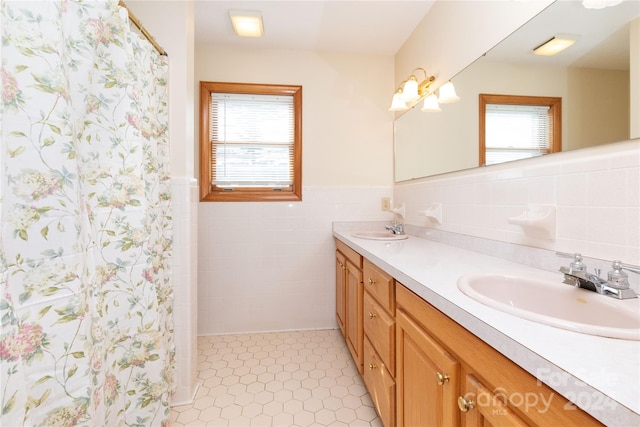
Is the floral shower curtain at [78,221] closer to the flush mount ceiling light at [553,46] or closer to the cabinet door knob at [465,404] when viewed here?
the cabinet door knob at [465,404]

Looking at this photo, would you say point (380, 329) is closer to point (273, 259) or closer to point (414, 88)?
point (273, 259)

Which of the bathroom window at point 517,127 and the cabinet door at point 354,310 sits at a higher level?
the bathroom window at point 517,127

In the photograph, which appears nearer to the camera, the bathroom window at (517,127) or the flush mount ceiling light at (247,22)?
the bathroom window at (517,127)

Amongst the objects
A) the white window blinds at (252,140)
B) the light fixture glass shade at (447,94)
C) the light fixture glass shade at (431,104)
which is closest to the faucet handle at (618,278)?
the light fixture glass shade at (447,94)

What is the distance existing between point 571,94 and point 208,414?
2.12m

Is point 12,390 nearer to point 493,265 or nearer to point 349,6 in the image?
point 493,265

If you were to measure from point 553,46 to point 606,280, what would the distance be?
0.86 metres

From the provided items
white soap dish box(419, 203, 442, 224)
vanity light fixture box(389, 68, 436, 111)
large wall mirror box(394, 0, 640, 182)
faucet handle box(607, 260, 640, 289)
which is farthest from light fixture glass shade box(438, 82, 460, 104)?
faucet handle box(607, 260, 640, 289)

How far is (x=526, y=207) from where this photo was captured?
1151 millimetres

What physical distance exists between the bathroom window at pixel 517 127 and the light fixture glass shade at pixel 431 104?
1.37 feet

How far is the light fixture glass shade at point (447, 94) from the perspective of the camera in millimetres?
1654

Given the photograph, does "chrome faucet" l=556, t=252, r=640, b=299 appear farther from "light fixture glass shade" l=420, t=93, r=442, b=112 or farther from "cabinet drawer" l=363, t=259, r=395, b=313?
"light fixture glass shade" l=420, t=93, r=442, b=112

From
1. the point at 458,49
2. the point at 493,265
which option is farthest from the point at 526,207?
the point at 458,49

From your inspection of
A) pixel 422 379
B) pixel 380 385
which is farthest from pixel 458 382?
pixel 380 385
